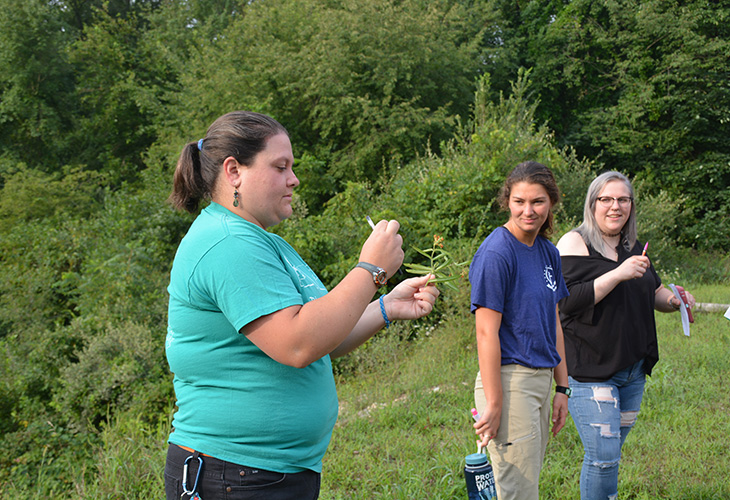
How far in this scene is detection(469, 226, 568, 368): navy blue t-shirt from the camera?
243 cm

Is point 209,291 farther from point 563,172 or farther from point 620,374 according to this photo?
point 563,172

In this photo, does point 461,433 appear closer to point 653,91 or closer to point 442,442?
point 442,442

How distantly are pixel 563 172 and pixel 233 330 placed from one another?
10040 millimetres

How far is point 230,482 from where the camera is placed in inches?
58.4

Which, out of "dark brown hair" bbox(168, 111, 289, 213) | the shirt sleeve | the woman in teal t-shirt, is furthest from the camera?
the shirt sleeve

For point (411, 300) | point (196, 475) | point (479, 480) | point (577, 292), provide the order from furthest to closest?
point (577, 292) → point (479, 480) → point (411, 300) → point (196, 475)

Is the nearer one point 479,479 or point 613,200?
point 479,479

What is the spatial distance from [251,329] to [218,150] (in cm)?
58

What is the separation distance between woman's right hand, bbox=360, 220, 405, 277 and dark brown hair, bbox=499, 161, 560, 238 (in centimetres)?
125

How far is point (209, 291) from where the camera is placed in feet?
4.69

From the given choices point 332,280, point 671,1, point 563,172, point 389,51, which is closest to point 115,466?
point 332,280

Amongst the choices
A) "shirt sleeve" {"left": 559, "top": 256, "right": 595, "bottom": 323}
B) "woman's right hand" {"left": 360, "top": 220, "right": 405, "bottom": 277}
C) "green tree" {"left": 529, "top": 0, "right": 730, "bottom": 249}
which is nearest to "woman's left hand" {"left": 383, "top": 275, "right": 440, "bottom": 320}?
"woman's right hand" {"left": 360, "top": 220, "right": 405, "bottom": 277}

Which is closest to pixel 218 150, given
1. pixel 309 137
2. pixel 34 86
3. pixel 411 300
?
pixel 411 300

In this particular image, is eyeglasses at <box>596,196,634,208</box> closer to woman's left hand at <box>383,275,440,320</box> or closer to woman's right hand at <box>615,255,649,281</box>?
woman's right hand at <box>615,255,649,281</box>
